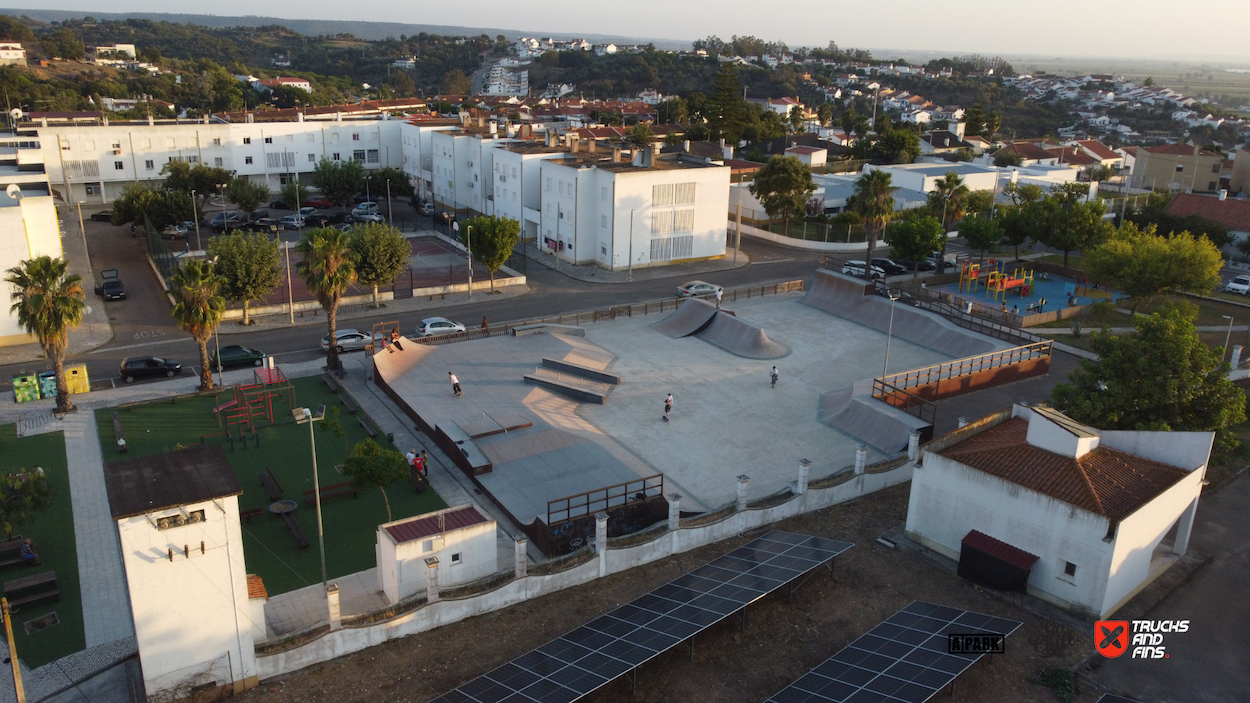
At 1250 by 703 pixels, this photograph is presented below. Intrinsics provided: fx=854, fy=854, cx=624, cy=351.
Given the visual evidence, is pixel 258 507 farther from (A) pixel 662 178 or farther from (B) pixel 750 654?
(A) pixel 662 178

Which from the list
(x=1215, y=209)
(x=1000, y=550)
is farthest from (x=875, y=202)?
(x=1215, y=209)

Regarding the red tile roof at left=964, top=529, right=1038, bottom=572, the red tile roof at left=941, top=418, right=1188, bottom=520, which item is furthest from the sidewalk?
the red tile roof at left=964, top=529, right=1038, bottom=572

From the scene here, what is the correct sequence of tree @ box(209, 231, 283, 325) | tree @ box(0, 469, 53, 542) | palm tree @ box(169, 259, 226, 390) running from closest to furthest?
tree @ box(0, 469, 53, 542) < palm tree @ box(169, 259, 226, 390) < tree @ box(209, 231, 283, 325)

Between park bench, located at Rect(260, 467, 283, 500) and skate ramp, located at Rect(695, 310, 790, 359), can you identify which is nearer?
park bench, located at Rect(260, 467, 283, 500)

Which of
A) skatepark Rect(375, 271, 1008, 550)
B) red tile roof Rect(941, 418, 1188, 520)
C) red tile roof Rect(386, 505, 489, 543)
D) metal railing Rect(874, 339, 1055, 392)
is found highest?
red tile roof Rect(941, 418, 1188, 520)

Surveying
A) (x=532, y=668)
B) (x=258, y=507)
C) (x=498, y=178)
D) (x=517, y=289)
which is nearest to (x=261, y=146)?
(x=498, y=178)

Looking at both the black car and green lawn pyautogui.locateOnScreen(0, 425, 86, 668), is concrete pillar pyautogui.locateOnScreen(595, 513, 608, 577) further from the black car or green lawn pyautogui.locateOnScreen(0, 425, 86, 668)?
the black car

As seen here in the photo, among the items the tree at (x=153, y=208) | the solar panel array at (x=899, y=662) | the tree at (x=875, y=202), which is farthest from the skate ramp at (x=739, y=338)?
the tree at (x=153, y=208)
